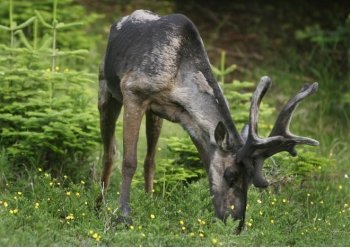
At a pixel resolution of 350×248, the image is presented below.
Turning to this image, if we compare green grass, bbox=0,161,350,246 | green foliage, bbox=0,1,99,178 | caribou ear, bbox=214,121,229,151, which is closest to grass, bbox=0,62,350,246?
green grass, bbox=0,161,350,246

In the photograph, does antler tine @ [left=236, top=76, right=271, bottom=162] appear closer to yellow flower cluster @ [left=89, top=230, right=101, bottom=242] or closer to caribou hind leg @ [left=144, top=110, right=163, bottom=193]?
yellow flower cluster @ [left=89, top=230, right=101, bottom=242]

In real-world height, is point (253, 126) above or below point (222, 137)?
above

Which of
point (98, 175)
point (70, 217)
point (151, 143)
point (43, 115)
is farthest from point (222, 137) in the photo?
point (98, 175)

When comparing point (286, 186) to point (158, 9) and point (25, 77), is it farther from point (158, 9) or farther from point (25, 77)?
point (158, 9)

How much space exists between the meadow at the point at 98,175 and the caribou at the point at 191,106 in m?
0.38

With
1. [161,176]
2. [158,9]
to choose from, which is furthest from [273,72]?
[161,176]

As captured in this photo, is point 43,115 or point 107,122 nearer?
point 107,122

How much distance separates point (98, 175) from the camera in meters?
9.97

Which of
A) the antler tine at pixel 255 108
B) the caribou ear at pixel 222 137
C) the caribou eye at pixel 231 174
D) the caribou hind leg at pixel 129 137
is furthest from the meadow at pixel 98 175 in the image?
the antler tine at pixel 255 108

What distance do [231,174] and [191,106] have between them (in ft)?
2.35

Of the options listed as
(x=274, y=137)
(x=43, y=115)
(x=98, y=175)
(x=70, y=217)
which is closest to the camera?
(x=274, y=137)

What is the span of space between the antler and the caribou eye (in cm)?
13

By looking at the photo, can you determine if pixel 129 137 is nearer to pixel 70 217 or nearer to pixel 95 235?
pixel 70 217

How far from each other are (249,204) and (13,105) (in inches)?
114
